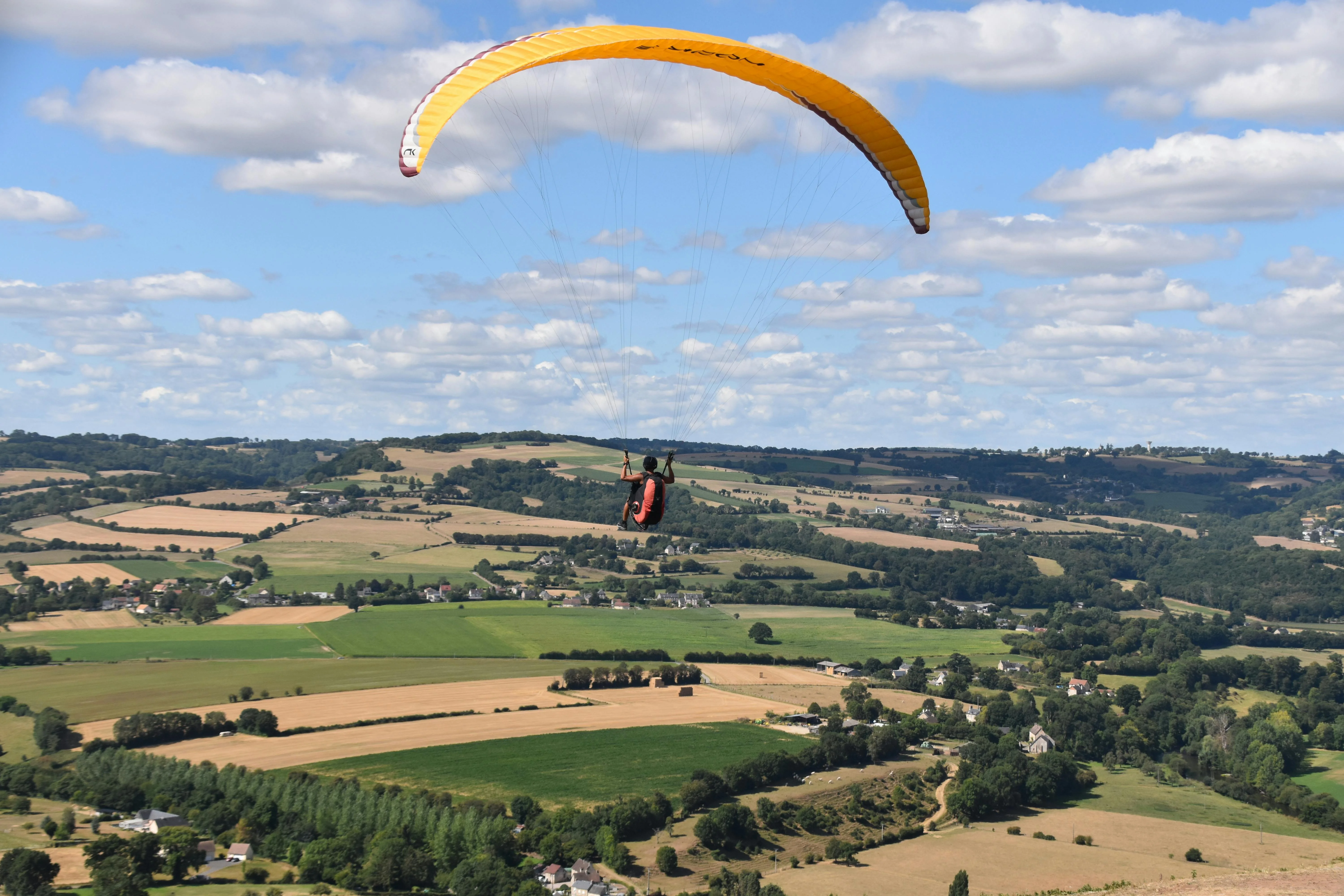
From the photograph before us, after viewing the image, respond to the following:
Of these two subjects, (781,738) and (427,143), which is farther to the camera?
(781,738)

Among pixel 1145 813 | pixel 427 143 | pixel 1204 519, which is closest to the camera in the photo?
pixel 427 143

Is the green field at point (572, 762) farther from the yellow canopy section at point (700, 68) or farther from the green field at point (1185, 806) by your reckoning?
the yellow canopy section at point (700, 68)

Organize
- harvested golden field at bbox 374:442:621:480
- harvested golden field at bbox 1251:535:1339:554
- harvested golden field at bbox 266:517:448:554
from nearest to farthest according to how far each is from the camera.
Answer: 1. harvested golden field at bbox 266:517:448:554
2. harvested golden field at bbox 1251:535:1339:554
3. harvested golden field at bbox 374:442:621:480

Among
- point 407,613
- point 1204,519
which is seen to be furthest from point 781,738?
point 1204,519

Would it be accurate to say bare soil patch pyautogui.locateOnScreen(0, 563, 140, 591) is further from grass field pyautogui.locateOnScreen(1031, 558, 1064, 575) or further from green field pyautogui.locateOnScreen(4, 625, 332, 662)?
grass field pyautogui.locateOnScreen(1031, 558, 1064, 575)

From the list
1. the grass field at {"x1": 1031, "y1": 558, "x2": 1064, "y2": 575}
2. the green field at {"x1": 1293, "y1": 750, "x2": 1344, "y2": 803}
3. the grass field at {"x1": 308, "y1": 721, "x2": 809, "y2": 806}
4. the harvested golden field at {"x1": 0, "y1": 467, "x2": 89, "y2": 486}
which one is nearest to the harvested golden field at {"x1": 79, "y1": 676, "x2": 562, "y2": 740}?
the grass field at {"x1": 308, "y1": 721, "x2": 809, "y2": 806}

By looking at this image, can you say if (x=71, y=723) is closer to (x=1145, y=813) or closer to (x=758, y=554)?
(x=1145, y=813)

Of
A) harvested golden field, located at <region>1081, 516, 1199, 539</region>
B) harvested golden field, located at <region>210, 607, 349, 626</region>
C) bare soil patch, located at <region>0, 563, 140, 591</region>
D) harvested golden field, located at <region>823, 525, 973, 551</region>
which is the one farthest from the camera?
harvested golden field, located at <region>1081, 516, 1199, 539</region>
